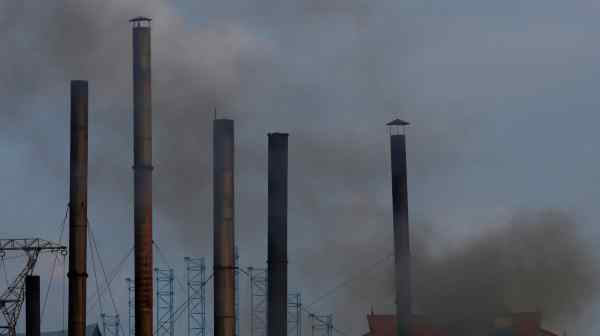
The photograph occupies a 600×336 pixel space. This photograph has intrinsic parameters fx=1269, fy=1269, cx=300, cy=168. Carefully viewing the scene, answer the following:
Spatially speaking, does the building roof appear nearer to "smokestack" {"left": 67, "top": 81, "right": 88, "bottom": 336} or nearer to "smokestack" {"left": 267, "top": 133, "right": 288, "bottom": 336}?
"smokestack" {"left": 267, "top": 133, "right": 288, "bottom": 336}

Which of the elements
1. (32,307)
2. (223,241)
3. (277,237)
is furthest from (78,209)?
(32,307)

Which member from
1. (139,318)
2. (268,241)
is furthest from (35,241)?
(139,318)

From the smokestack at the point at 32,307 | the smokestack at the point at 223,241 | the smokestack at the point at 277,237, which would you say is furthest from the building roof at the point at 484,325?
the smokestack at the point at 32,307

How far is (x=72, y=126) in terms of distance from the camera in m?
43.5

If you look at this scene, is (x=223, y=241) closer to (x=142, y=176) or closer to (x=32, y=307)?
(x=142, y=176)

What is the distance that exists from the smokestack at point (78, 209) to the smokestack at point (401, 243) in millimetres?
11116

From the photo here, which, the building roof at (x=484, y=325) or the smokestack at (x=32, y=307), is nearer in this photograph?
the smokestack at (x=32, y=307)

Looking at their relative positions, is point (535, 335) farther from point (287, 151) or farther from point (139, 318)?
point (139, 318)

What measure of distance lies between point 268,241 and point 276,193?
1.86 m

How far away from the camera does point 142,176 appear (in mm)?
42344

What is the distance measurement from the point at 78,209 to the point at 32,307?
11.9 meters

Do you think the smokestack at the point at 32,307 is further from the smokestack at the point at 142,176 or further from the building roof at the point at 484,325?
the building roof at the point at 484,325

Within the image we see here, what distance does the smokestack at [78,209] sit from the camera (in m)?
42.7

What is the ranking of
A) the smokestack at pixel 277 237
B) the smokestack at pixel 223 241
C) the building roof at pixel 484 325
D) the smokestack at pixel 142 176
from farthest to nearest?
the building roof at pixel 484 325
the smokestack at pixel 277 237
the smokestack at pixel 223 241
the smokestack at pixel 142 176
